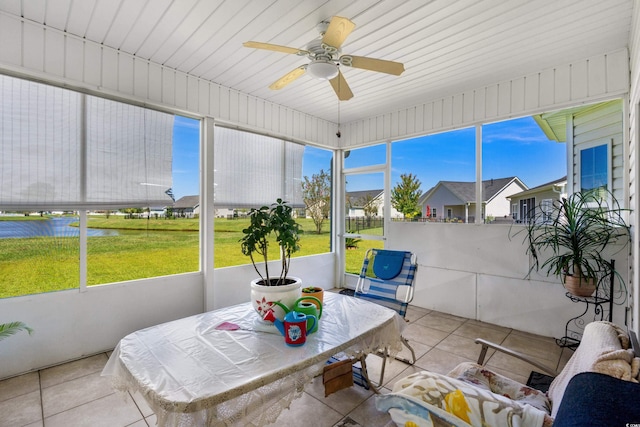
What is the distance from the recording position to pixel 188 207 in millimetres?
3512

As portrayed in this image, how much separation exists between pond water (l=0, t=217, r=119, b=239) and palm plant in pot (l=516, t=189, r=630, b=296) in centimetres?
455

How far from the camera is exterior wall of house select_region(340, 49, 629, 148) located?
2832 millimetres

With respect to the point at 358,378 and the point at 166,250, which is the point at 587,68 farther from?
the point at 166,250

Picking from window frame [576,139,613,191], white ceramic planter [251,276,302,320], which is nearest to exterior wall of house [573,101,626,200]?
window frame [576,139,613,191]

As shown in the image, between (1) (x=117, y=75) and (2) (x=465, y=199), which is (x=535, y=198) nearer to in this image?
(2) (x=465, y=199)

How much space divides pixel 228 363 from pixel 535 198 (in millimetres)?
3546

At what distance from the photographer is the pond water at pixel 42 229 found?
2.47m

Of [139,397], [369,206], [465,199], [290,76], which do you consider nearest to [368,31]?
[290,76]

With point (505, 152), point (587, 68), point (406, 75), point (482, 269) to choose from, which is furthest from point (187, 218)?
point (587, 68)

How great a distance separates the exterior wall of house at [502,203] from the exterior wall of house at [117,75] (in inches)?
117

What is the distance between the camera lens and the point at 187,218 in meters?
3.53

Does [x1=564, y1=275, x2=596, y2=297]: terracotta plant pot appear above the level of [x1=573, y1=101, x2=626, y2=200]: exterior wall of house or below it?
below

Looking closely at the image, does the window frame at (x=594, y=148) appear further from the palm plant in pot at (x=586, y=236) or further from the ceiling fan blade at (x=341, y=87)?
the ceiling fan blade at (x=341, y=87)

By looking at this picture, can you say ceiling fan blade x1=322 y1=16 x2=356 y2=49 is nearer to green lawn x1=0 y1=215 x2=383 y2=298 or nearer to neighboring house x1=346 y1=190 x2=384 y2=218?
green lawn x1=0 y1=215 x2=383 y2=298
